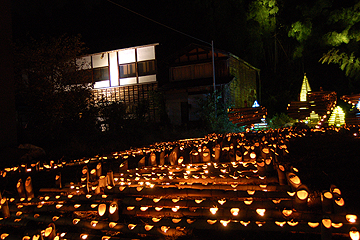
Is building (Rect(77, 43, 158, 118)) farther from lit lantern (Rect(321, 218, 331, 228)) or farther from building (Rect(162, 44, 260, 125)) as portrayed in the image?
lit lantern (Rect(321, 218, 331, 228))

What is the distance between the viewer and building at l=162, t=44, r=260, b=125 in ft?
58.9

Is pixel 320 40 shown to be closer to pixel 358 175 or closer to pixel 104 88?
pixel 104 88

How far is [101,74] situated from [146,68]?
3.54 metres

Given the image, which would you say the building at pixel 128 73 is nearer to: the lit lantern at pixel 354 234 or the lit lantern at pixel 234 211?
the lit lantern at pixel 234 211

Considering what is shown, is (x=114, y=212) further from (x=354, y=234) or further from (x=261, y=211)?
(x=354, y=234)

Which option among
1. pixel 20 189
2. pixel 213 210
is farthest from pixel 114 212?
pixel 20 189

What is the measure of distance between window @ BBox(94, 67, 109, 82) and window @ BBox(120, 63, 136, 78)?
1201 mm

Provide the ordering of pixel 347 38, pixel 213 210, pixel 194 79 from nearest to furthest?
1. pixel 213 210
2. pixel 347 38
3. pixel 194 79

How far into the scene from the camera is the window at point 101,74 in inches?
784

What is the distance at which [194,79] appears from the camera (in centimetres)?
1873

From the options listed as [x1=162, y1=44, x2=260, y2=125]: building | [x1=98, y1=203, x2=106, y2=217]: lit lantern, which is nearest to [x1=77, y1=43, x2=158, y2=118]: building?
[x1=162, y1=44, x2=260, y2=125]: building

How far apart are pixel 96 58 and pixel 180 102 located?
702 centimetres

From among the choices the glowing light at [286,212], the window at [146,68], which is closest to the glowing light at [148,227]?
the glowing light at [286,212]

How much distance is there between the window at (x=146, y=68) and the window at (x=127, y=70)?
50cm
